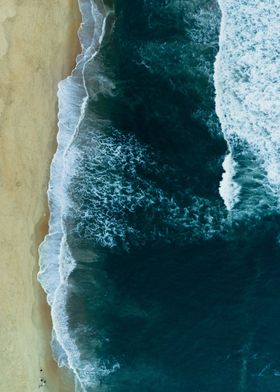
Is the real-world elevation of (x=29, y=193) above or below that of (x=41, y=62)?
below

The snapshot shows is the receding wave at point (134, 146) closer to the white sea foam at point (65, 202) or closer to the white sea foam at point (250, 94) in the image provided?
the white sea foam at point (65, 202)

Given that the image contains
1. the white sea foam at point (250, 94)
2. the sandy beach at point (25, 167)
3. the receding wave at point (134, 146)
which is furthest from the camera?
the white sea foam at point (250, 94)

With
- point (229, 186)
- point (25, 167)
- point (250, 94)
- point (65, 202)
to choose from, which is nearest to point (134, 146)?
point (65, 202)

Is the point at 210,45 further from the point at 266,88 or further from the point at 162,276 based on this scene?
the point at 162,276

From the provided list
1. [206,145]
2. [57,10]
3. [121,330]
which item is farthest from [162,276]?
[57,10]

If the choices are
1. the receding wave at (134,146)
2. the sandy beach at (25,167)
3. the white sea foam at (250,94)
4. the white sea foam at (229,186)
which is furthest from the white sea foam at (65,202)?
the white sea foam at (229,186)

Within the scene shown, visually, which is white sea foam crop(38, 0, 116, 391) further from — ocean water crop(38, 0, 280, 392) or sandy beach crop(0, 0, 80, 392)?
sandy beach crop(0, 0, 80, 392)
